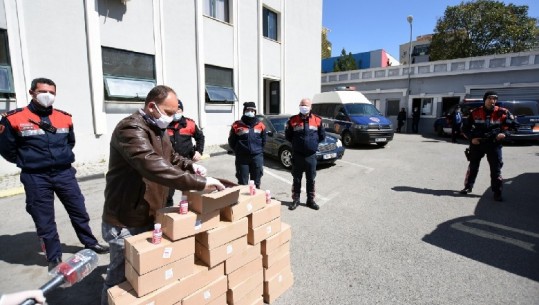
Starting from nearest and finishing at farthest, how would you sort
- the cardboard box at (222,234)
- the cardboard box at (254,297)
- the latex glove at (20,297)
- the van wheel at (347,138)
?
the latex glove at (20,297), the cardboard box at (222,234), the cardboard box at (254,297), the van wheel at (347,138)

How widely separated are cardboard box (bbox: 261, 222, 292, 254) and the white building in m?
7.75

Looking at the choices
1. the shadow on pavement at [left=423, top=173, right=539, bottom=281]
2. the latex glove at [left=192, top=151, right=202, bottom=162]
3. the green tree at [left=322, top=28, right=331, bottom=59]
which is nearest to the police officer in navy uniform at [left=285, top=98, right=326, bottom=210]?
the latex glove at [left=192, top=151, right=202, bottom=162]

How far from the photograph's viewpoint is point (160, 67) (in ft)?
32.5

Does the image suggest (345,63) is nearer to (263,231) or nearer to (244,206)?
(263,231)

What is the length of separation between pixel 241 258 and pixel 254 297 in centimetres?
44

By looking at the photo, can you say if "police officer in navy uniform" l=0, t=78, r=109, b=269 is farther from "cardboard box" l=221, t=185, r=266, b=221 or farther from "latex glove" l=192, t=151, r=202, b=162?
"cardboard box" l=221, t=185, r=266, b=221

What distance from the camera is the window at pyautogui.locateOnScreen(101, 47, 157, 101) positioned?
8.73 meters

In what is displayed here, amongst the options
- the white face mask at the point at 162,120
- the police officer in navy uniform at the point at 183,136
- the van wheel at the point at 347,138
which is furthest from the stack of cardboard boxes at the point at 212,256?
the van wheel at the point at 347,138

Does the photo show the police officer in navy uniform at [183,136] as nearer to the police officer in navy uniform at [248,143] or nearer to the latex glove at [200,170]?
the police officer in navy uniform at [248,143]

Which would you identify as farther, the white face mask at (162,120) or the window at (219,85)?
the window at (219,85)

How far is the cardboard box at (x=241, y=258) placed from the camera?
2.37 meters

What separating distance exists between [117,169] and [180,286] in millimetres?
981

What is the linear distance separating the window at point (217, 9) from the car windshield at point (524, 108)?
40.8 ft

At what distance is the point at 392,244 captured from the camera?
3.88 metres
